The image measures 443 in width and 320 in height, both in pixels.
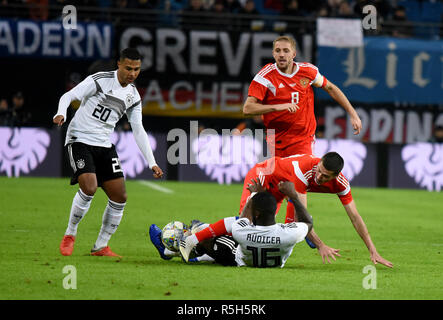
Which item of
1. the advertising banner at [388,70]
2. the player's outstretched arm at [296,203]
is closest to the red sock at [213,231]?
the player's outstretched arm at [296,203]

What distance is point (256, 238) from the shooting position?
7258 millimetres

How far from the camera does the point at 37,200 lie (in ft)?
46.6

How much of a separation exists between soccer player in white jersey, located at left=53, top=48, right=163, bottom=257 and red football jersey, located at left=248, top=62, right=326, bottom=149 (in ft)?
4.69

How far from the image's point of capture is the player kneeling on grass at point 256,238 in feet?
23.7

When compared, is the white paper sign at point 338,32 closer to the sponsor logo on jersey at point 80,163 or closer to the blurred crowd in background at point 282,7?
the blurred crowd in background at point 282,7

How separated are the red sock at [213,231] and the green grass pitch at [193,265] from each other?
295 millimetres

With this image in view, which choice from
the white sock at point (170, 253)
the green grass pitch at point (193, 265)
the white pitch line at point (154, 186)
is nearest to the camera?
the green grass pitch at point (193, 265)

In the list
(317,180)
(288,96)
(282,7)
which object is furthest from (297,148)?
(282,7)

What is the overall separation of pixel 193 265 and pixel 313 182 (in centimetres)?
144

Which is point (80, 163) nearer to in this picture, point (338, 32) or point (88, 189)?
point (88, 189)
